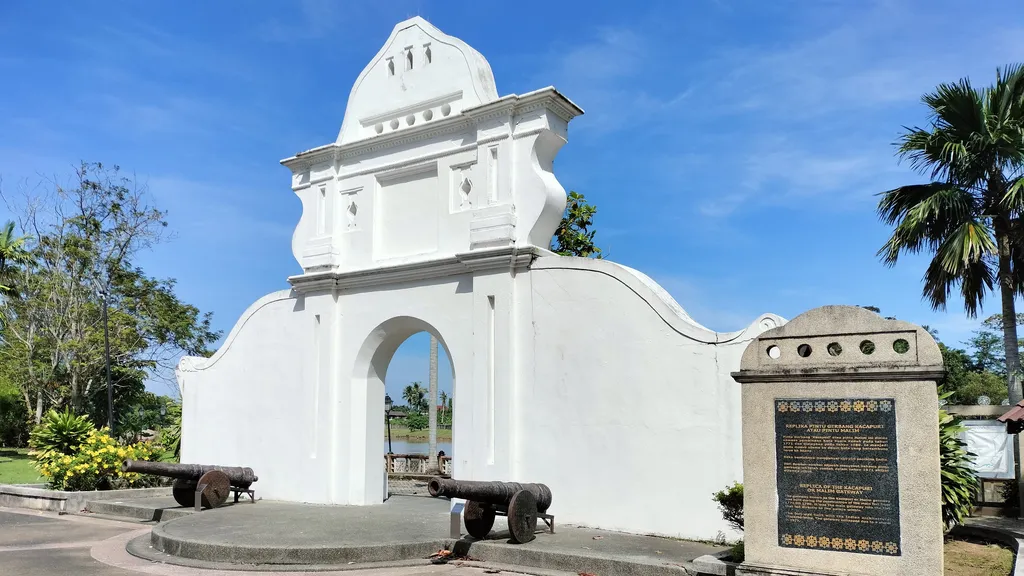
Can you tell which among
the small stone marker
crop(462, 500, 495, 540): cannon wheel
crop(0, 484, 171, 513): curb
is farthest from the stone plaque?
crop(0, 484, 171, 513): curb

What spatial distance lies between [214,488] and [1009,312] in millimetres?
15182

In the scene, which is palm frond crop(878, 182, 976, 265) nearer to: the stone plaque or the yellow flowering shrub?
the stone plaque

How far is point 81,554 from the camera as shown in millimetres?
9875

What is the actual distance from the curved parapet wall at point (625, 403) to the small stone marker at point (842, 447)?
280 centimetres

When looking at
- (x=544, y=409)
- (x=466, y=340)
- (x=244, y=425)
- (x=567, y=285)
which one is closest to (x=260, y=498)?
(x=244, y=425)

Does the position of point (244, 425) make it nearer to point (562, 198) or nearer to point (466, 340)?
point (466, 340)

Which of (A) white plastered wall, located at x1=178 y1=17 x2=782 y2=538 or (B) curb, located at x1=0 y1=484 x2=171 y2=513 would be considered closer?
(A) white plastered wall, located at x1=178 y1=17 x2=782 y2=538

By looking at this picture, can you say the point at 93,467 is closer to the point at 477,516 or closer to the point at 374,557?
the point at 374,557

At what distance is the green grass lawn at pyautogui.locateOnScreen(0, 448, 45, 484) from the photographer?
19.8 meters

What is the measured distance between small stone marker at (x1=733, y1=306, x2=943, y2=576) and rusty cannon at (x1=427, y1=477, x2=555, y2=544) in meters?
3.04

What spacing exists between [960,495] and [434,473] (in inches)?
546

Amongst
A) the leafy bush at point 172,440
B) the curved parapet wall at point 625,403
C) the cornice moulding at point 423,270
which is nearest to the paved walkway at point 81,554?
the curved parapet wall at point 625,403

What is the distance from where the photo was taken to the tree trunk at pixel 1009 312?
15445 mm

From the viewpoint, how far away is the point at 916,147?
16.1 m
